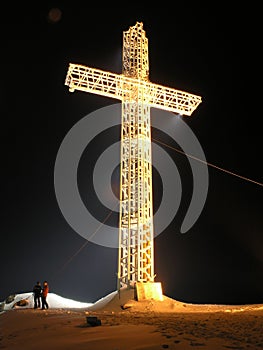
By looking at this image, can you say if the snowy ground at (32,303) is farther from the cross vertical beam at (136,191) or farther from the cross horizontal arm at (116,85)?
the cross horizontal arm at (116,85)

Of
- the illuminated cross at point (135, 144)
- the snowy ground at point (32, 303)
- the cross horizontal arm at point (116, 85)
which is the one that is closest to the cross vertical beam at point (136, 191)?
the illuminated cross at point (135, 144)

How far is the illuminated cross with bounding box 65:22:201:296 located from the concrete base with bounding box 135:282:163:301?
51cm

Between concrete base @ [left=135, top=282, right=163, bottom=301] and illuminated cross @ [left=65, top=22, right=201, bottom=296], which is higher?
illuminated cross @ [left=65, top=22, right=201, bottom=296]

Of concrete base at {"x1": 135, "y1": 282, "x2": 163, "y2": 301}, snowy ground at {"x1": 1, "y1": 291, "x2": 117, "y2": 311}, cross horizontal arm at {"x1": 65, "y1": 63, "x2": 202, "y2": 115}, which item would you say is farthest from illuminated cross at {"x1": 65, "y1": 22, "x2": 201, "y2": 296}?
snowy ground at {"x1": 1, "y1": 291, "x2": 117, "y2": 311}

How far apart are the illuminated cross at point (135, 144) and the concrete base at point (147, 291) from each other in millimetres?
511

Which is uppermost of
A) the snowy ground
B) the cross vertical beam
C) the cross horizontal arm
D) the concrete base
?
the cross horizontal arm

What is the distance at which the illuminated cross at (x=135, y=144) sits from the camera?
12.0 meters

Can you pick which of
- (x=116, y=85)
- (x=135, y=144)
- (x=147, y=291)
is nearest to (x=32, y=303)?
(x=147, y=291)

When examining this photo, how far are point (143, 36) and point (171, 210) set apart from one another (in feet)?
33.2

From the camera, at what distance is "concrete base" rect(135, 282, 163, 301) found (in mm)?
10812

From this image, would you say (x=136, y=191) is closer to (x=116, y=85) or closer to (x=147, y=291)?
(x=147, y=291)

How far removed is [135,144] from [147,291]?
216 inches

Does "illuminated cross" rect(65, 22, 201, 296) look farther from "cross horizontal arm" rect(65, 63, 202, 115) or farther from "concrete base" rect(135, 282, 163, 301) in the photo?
"concrete base" rect(135, 282, 163, 301)

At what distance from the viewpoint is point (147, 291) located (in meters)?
11.0
